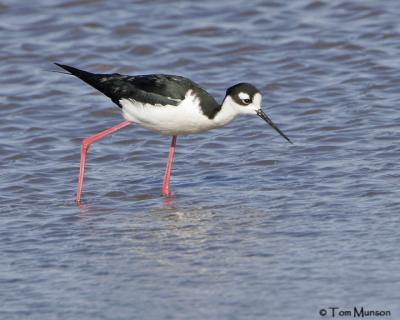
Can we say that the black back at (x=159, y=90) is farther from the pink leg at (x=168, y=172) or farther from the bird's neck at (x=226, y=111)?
the pink leg at (x=168, y=172)

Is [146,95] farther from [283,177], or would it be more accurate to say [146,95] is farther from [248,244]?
[248,244]

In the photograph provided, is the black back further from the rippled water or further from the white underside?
the rippled water

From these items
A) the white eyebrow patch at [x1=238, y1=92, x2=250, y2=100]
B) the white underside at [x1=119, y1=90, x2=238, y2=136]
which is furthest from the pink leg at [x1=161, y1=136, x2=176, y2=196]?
the white eyebrow patch at [x1=238, y1=92, x2=250, y2=100]

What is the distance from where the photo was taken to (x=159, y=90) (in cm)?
910

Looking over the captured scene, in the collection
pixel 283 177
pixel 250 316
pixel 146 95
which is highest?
pixel 146 95

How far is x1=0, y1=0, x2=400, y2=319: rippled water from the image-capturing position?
21.6 feet

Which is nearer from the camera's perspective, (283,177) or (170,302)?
(170,302)

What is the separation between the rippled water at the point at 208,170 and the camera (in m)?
6.58

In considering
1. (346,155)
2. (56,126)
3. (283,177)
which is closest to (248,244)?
(283,177)

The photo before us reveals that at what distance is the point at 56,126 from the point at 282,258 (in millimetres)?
Answer: 4707

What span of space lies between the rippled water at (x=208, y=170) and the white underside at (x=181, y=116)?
1.78ft

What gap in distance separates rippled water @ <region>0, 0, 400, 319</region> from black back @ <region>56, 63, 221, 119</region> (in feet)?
2.40

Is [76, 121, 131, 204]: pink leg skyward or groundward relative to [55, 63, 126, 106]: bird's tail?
groundward

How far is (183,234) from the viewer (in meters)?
7.89
